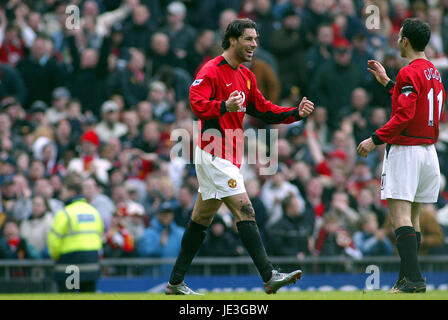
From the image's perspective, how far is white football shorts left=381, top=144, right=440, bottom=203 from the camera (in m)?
9.89

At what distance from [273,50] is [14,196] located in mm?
7430

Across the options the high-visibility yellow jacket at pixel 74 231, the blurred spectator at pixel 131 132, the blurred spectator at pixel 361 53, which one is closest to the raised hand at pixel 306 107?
the high-visibility yellow jacket at pixel 74 231

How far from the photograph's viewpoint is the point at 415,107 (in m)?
9.74

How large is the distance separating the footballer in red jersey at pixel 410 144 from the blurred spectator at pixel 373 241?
239 inches

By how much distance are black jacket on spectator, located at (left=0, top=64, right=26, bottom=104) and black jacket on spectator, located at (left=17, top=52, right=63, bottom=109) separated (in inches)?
9.3

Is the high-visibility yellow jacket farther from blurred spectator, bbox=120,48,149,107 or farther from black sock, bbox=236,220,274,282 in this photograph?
blurred spectator, bbox=120,48,149,107

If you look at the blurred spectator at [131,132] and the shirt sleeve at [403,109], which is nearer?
the shirt sleeve at [403,109]

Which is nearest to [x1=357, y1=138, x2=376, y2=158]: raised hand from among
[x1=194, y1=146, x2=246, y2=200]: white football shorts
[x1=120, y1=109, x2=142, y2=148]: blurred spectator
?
[x1=194, y1=146, x2=246, y2=200]: white football shorts

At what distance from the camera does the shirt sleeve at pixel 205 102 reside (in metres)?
9.32

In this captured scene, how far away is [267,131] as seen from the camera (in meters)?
18.6

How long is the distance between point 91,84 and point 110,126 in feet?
5.13

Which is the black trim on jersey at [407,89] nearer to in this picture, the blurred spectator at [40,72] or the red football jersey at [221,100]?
the red football jersey at [221,100]

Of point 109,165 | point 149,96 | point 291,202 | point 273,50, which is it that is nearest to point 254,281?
point 291,202
